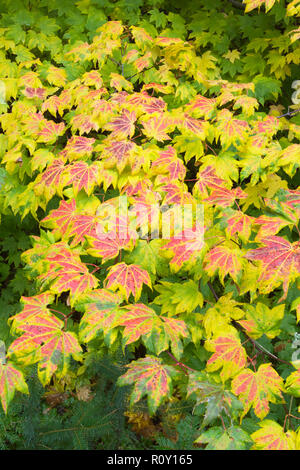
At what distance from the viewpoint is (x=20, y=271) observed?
410 cm

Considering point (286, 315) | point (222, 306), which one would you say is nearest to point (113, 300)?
point (222, 306)

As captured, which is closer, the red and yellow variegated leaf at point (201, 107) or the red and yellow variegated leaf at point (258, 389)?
the red and yellow variegated leaf at point (258, 389)

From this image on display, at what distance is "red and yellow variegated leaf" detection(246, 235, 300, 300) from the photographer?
1.65m

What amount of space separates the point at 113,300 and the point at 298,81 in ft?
9.24

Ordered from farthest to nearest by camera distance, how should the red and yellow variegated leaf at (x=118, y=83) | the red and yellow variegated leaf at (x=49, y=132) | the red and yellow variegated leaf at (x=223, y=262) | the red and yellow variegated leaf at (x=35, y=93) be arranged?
the red and yellow variegated leaf at (x=35, y=93)
the red and yellow variegated leaf at (x=118, y=83)
the red and yellow variegated leaf at (x=49, y=132)
the red and yellow variegated leaf at (x=223, y=262)

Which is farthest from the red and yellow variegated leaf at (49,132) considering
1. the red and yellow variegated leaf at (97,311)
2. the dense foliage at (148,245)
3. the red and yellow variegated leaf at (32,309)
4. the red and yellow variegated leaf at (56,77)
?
the red and yellow variegated leaf at (97,311)

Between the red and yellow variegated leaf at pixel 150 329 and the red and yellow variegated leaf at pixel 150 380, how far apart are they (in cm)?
7

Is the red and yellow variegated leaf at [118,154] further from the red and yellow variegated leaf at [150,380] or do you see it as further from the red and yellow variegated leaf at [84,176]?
the red and yellow variegated leaf at [150,380]

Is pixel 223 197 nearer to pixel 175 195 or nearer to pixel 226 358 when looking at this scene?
pixel 175 195

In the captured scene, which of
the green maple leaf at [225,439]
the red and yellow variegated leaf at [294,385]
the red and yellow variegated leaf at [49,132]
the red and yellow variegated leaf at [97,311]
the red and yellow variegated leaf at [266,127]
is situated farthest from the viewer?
the red and yellow variegated leaf at [49,132]

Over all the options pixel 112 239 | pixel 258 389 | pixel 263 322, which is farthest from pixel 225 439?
pixel 112 239

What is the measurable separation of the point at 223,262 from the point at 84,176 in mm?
949

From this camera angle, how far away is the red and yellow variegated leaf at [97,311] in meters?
1.77

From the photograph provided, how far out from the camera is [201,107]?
2.53 m
